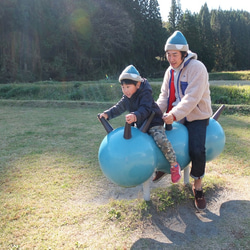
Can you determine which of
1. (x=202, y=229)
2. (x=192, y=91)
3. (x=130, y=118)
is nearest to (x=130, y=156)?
(x=130, y=118)

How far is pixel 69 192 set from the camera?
11.5 ft

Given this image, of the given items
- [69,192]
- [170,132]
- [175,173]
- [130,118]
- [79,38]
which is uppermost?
[79,38]

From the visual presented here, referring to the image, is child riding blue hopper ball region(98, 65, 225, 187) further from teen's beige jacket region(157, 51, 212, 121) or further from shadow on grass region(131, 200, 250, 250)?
shadow on grass region(131, 200, 250, 250)

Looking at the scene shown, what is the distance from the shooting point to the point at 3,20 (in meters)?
23.5

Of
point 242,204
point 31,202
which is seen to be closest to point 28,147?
point 31,202

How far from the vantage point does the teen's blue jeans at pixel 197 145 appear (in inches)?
113

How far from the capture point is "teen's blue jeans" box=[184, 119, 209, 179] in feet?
9.41

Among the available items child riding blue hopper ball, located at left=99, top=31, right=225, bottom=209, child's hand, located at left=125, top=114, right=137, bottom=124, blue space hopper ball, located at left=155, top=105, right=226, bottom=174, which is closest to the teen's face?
child riding blue hopper ball, located at left=99, top=31, right=225, bottom=209

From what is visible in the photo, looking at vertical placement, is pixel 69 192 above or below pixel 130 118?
below

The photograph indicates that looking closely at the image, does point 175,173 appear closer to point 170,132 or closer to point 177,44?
point 170,132

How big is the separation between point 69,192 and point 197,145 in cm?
172

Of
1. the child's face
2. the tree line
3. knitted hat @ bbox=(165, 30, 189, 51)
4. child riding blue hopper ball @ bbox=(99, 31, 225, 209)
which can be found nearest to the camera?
child riding blue hopper ball @ bbox=(99, 31, 225, 209)

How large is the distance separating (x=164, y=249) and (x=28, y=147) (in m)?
3.84

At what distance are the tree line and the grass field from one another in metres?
19.9
